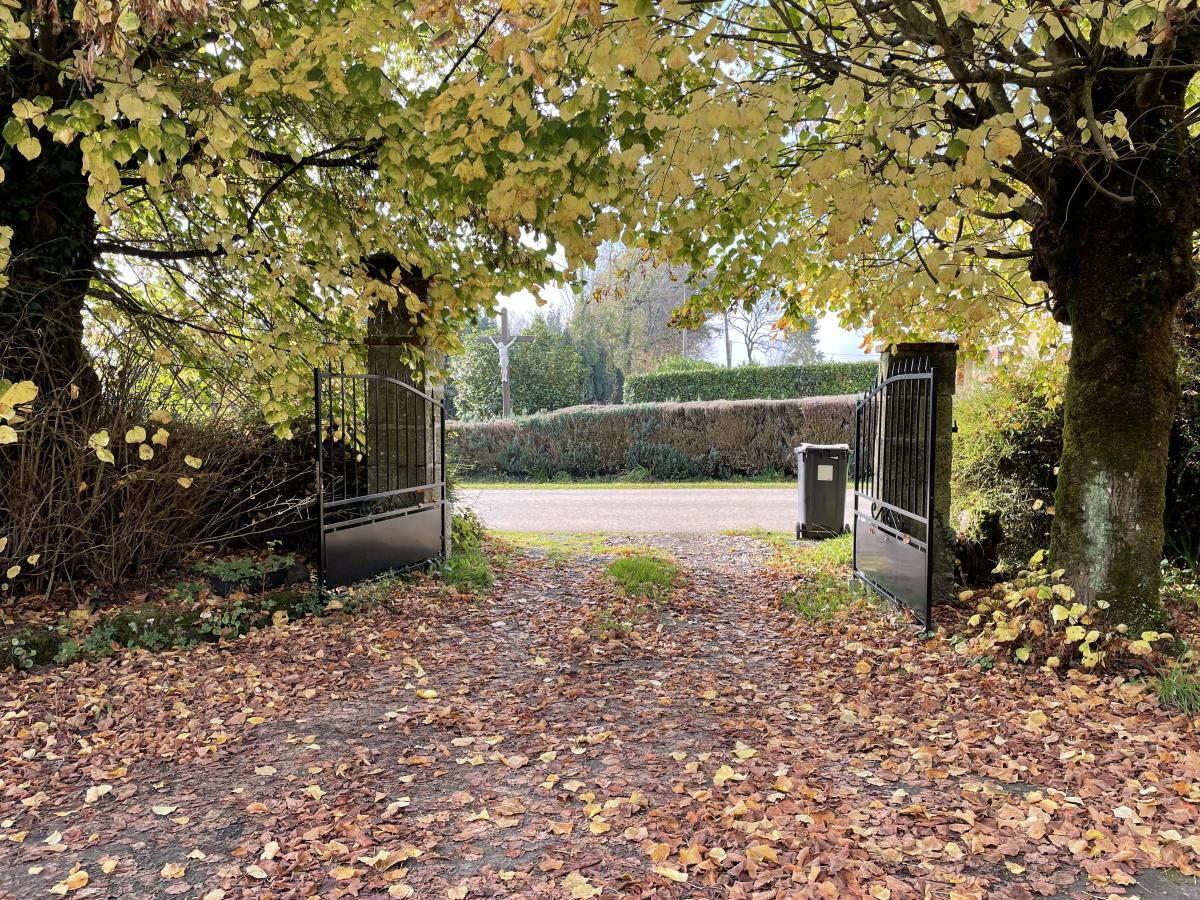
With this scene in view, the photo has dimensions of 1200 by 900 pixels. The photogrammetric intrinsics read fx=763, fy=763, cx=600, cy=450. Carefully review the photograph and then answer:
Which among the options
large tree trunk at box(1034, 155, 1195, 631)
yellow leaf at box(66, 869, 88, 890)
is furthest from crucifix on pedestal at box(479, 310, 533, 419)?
yellow leaf at box(66, 869, 88, 890)

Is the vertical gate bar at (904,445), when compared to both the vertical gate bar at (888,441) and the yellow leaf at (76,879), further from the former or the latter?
the yellow leaf at (76,879)

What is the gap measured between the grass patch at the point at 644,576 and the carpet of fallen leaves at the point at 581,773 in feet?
4.24

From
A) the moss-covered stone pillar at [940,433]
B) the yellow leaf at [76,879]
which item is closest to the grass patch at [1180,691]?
the moss-covered stone pillar at [940,433]

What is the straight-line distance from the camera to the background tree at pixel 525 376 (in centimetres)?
2688

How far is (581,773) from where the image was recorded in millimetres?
3365

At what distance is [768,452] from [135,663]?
1573 cm

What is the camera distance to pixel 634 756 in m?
3.54

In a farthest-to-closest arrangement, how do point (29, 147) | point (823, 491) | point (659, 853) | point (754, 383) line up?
point (754, 383), point (823, 491), point (29, 147), point (659, 853)

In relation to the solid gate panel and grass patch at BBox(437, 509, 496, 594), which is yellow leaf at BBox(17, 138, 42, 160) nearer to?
the solid gate panel

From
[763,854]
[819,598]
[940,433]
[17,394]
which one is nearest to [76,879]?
[17,394]

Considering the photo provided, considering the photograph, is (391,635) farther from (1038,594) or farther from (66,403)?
(1038,594)

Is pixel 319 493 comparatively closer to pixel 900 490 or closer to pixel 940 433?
pixel 900 490

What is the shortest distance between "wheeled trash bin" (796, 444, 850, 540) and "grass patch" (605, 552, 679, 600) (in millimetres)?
2821

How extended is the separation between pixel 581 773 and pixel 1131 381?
12.3 feet
